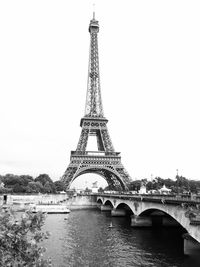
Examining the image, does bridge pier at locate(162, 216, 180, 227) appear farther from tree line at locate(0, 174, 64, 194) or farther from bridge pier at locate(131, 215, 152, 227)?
Result: tree line at locate(0, 174, 64, 194)

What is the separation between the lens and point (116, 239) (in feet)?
138

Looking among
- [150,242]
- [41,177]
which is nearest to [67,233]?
[150,242]

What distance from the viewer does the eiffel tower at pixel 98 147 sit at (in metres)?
105

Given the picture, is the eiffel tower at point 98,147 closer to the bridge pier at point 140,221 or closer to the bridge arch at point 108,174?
the bridge arch at point 108,174

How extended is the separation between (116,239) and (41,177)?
333 ft

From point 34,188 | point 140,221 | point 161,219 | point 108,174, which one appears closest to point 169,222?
point 161,219

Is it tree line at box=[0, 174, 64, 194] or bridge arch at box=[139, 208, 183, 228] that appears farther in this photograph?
tree line at box=[0, 174, 64, 194]

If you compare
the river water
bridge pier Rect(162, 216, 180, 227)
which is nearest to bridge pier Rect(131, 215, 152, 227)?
the river water

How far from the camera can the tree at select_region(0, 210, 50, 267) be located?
9258 millimetres

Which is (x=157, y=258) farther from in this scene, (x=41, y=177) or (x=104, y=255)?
(x=41, y=177)

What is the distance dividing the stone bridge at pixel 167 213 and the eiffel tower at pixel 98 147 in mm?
31344

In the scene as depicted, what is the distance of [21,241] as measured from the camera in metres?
9.31

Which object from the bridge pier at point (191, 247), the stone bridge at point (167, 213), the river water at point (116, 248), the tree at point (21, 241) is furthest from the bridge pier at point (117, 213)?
the tree at point (21, 241)

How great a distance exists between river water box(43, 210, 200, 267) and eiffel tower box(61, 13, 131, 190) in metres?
54.4
